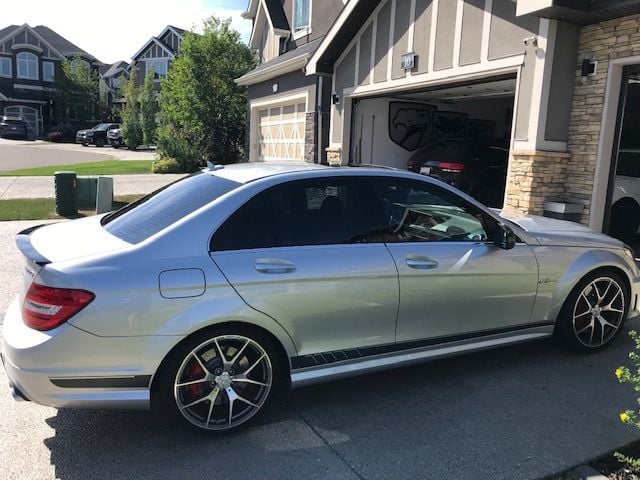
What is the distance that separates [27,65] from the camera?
5316cm

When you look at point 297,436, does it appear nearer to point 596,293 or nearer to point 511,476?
point 511,476

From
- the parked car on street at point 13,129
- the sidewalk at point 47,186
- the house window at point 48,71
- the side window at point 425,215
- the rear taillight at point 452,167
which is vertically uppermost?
the house window at point 48,71

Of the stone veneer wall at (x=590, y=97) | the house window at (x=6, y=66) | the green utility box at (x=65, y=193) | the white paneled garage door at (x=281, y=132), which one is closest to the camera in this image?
the stone veneer wall at (x=590, y=97)

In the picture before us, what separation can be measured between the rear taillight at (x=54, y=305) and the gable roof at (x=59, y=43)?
61.4 metres

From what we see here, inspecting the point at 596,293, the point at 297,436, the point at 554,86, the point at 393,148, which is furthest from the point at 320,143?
the point at 297,436

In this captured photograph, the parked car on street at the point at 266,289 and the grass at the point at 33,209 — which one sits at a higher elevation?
the parked car on street at the point at 266,289

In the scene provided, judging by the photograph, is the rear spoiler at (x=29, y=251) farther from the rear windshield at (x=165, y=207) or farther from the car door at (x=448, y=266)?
the car door at (x=448, y=266)

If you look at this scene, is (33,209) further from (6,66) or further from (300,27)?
(6,66)

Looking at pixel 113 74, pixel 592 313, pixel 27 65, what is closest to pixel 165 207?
pixel 592 313

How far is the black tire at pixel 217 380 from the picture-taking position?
3.15 m

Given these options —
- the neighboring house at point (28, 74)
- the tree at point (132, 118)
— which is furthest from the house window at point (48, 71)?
the tree at point (132, 118)

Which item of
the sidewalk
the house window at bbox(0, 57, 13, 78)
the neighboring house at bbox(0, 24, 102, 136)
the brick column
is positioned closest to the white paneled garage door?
the sidewalk

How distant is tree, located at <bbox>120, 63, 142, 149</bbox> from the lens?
35812 millimetres

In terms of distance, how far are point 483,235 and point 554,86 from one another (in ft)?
15.1
